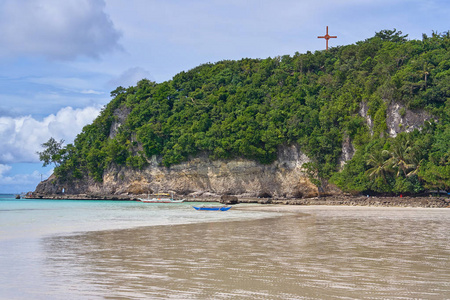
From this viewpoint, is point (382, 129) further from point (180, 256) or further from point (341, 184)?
point (180, 256)

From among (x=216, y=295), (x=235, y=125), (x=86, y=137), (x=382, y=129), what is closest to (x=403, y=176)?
(x=382, y=129)

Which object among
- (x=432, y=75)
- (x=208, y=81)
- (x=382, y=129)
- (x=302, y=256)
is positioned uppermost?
(x=208, y=81)

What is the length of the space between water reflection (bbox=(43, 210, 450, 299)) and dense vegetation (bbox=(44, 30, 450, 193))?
3041cm

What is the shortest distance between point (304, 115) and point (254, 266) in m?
48.3

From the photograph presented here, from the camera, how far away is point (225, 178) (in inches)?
2376

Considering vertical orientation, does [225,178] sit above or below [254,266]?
above

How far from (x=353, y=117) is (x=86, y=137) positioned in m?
46.7

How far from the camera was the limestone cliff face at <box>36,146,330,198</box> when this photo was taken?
185 feet

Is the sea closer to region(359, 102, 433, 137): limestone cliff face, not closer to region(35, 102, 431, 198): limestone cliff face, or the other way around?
region(359, 102, 433, 137): limestone cliff face

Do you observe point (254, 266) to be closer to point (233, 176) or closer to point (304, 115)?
point (304, 115)

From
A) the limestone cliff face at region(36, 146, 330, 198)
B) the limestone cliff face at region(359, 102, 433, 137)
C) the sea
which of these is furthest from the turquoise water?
the limestone cliff face at region(36, 146, 330, 198)

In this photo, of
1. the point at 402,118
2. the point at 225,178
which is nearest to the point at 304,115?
the point at 402,118

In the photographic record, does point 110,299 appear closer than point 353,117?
Yes

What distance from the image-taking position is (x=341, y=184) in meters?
49.0
